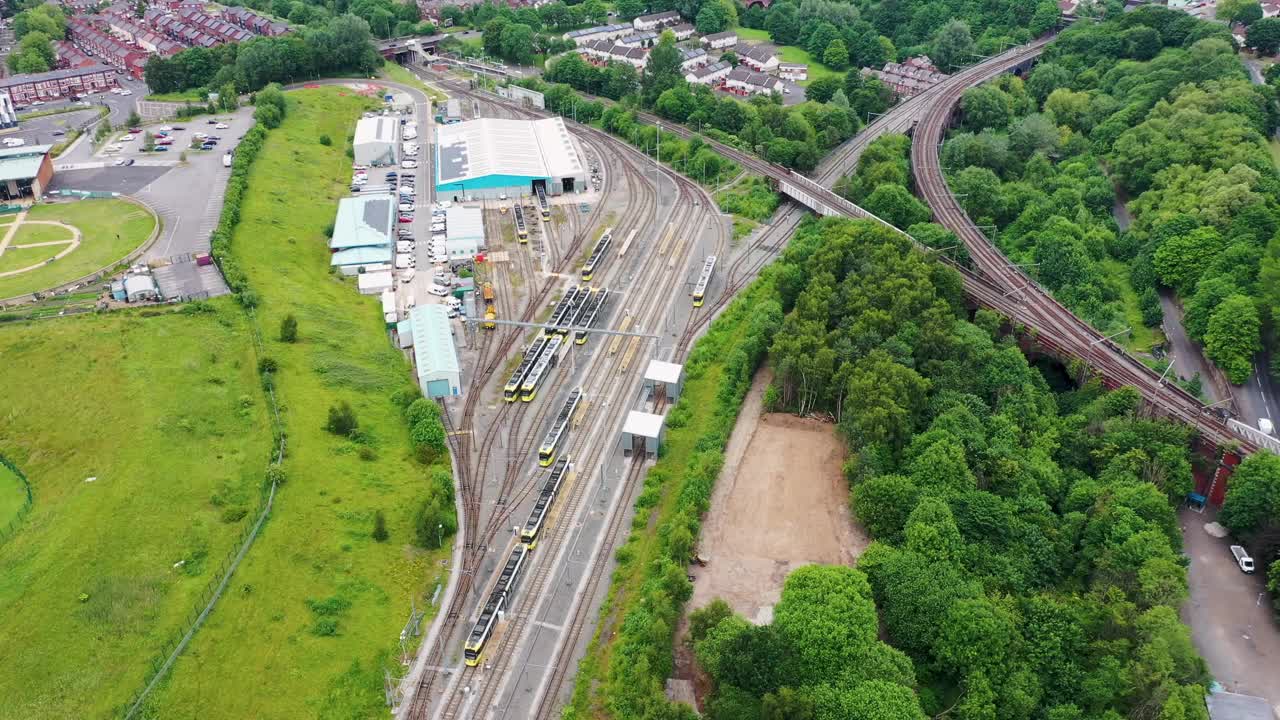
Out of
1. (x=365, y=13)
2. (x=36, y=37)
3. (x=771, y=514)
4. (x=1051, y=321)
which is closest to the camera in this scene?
(x=771, y=514)

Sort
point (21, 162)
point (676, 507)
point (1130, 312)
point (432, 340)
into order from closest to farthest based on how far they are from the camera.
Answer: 1. point (676, 507)
2. point (432, 340)
3. point (1130, 312)
4. point (21, 162)

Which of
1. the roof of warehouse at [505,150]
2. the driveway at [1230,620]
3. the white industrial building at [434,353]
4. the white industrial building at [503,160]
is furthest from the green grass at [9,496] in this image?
the driveway at [1230,620]

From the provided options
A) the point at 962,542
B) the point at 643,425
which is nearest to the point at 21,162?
the point at 643,425

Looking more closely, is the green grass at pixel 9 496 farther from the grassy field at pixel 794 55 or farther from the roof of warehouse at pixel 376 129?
the grassy field at pixel 794 55

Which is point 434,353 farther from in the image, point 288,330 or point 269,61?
point 269,61

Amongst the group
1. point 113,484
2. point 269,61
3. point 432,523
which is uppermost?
point 269,61

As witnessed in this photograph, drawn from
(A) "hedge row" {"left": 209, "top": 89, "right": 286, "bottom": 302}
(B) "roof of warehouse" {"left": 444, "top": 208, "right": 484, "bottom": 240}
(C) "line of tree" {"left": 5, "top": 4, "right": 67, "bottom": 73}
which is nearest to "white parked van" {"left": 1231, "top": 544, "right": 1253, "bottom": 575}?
(B) "roof of warehouse" {"left": 444, "top": 208, "right": 484, "bottom": 240}
